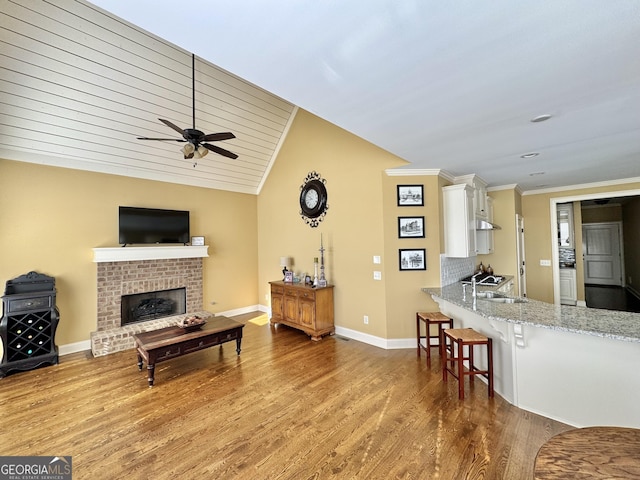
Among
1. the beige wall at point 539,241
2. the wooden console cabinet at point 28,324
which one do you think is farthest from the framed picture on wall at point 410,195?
the wooden console cabinet at point 28,324

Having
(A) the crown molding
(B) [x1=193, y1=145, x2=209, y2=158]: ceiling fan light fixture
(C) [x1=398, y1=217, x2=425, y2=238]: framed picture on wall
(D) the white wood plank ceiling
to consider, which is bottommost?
(C) [x1=398, y1=217, x2=425, y2=238]: framed picture on wall

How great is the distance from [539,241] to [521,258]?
58 cm

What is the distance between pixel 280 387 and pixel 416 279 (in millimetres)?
2345

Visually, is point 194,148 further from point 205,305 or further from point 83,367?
point 205,305

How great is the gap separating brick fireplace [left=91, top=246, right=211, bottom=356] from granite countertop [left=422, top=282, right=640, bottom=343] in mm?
4519

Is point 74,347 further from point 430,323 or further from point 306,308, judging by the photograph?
point 430,323

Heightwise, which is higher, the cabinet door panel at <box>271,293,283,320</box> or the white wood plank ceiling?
the white wood plank ceiling

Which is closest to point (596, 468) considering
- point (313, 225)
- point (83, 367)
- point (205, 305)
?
point (313, 225)

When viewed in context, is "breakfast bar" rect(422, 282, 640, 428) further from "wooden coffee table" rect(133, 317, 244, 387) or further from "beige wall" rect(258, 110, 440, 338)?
"wooden coffee table" rect(133, 317, 244, 387)

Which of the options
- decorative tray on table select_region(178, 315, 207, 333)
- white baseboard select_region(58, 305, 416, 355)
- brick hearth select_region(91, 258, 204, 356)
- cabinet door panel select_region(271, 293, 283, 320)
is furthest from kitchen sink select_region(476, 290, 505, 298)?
brick hearth select_region(91, 258, 204, 356)

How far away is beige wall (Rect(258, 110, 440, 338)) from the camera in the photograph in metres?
4.02

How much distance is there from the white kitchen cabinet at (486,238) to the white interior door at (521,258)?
59 centimetres

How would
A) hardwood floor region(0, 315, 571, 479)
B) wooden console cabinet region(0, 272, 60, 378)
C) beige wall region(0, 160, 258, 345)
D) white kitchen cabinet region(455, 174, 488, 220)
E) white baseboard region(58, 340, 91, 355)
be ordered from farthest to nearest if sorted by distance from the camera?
white kitchen cabinet region(455, 174, 488, 220)
white baseboard region(58, 340, 91, 355)
beige wall region(0, 160, 258, 345)
wooden console cabinet region(0, 272, 60, 378)
hardwood floor region(0, 315, 571, 479)

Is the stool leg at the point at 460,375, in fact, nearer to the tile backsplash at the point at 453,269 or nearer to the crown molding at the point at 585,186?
the tile backsplash at the point at 453,269
